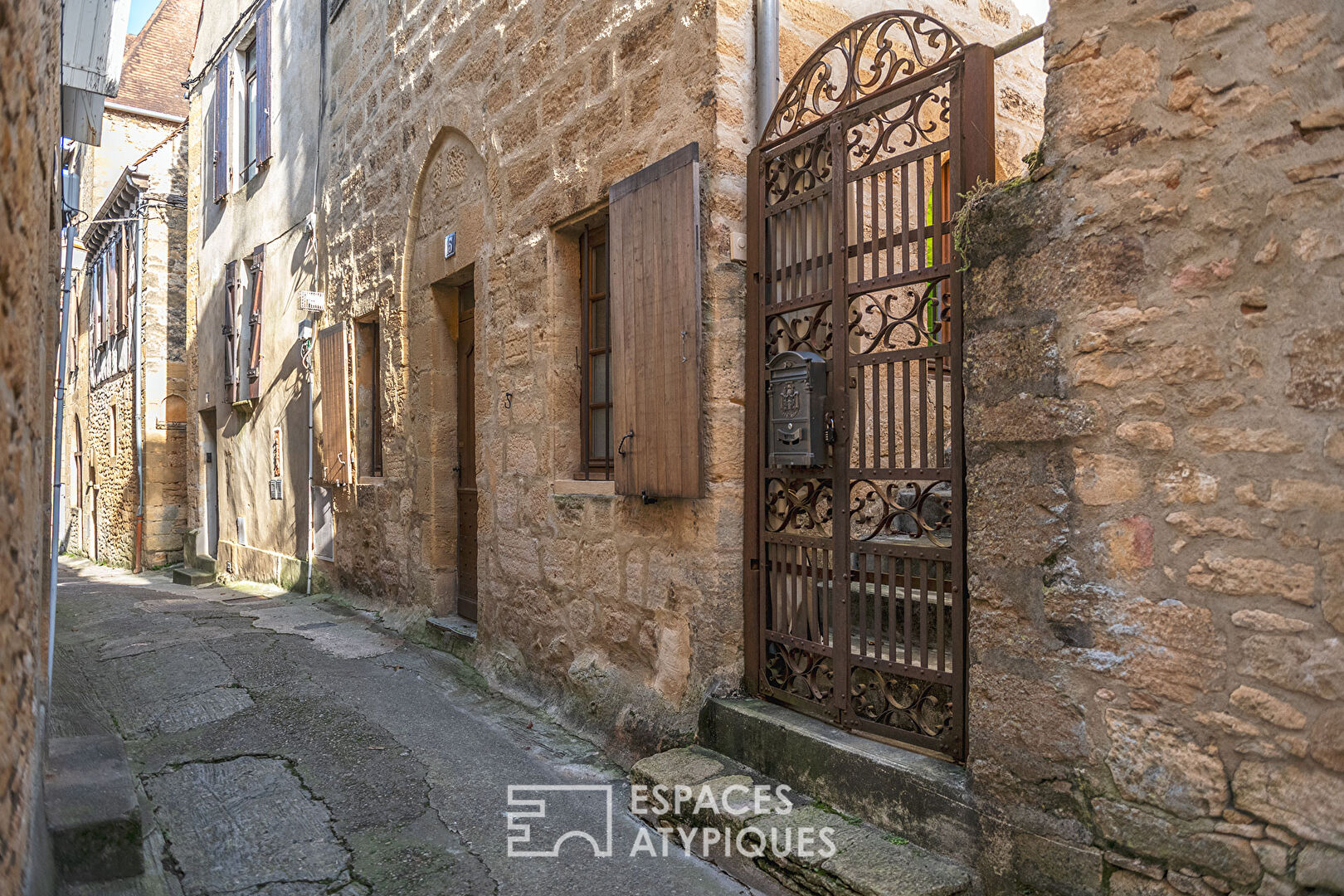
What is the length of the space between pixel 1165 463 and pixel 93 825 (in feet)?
9.67

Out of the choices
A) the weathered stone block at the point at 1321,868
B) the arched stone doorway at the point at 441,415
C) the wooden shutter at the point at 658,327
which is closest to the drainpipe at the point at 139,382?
the arched stone doorway at the point at 441,415

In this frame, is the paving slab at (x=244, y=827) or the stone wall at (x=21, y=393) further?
the paving slab at (x=244, y=827)

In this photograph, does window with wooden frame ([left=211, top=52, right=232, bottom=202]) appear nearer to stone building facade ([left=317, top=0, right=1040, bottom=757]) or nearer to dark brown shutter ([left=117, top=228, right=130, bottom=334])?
stone building facade ([left=317, top=0, right=1040, bottom=757])

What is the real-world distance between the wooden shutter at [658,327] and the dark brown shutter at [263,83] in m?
6.62

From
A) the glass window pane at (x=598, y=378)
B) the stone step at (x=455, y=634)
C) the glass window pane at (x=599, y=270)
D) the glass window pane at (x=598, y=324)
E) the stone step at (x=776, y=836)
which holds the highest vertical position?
the glass window pane at (x=599, y=270)

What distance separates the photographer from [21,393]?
5.72 ft

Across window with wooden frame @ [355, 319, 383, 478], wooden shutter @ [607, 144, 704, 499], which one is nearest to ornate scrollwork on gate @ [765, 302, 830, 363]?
wooden shutter @ [607, 144, 704, 499]

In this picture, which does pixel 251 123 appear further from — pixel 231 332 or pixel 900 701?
pixel 900 701

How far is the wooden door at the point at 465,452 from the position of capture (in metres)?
6.09

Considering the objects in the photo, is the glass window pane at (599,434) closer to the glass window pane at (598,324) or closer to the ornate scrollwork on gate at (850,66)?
the glass window pane at (598,324)

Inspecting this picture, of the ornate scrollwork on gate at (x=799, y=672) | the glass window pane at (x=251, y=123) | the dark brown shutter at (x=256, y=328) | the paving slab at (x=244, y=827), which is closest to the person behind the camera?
the paving slab at (x=244, y=827)

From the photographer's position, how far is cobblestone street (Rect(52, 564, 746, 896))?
9.79 ft

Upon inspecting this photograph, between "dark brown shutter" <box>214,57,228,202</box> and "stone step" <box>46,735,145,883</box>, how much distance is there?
9.05m

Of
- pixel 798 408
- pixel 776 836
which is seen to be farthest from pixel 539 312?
pixel 776 836
